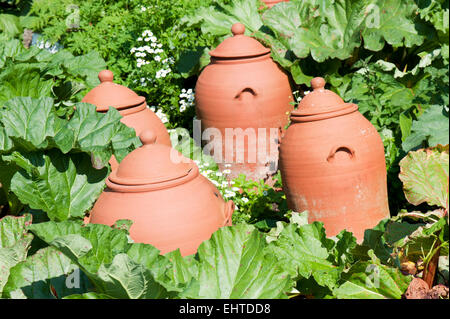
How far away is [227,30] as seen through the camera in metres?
5.17

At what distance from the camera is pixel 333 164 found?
11.3 feet

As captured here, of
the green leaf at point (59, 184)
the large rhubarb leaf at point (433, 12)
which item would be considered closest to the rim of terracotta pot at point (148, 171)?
the green leaf at point (59, 184)

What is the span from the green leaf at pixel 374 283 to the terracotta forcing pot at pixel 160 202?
724 millimetres

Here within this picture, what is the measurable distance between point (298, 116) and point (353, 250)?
927 mm

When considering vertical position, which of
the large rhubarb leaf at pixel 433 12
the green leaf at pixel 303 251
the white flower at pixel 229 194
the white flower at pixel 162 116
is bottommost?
the white flower at pixel 162 116

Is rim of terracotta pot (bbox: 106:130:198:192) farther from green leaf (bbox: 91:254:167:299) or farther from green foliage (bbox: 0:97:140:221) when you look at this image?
green leaf (bbox: 91:254:167:299)

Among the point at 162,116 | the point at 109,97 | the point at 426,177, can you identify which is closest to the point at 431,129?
the point at 426,177

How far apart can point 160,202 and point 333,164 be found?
999 mm

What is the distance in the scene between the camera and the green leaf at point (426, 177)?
265 cm

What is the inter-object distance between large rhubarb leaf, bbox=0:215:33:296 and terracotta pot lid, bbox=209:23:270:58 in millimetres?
1919

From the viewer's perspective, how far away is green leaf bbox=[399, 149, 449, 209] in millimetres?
2652

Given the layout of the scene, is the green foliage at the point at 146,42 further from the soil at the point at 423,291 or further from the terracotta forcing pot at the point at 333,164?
the soil at the point at 423,291

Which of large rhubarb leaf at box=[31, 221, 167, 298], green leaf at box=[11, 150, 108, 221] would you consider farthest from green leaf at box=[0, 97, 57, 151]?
large rhubarb leaf at box=[31, 221, 167, 298]
